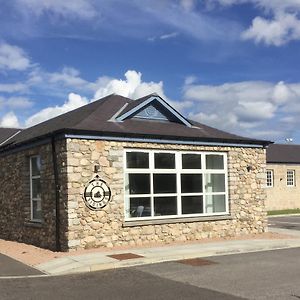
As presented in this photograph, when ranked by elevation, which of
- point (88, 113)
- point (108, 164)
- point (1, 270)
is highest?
point (88, 113)

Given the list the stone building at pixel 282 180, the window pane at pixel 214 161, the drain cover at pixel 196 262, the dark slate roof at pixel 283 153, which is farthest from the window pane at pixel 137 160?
the dark slate roof at pixel 283 153

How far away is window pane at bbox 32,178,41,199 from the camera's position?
1719 cm

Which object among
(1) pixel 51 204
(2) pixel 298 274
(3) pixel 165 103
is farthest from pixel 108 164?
(2) pixel 298 274

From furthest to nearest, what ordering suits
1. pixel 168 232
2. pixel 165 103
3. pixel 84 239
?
pixel 165 103 < pixel 168 232 < pixel 84 239

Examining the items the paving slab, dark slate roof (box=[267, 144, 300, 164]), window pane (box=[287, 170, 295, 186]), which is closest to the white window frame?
dark slate roof (box=[267, 144, 300, 164])

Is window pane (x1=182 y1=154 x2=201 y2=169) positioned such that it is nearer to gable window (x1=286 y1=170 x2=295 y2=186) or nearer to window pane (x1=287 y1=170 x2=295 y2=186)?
gable window (x1=286 y1=170 x2=295 y2=186)

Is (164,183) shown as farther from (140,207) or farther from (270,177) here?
(270,177)

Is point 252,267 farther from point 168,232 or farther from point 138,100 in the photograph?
point 138,100

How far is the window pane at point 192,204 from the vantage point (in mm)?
17266

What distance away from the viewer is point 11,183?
62.7 feet

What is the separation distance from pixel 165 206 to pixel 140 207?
943mm

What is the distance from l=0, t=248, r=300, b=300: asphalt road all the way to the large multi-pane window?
13.5 feet

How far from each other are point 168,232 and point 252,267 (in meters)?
5.10

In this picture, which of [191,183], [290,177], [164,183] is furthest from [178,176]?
[290,177]
